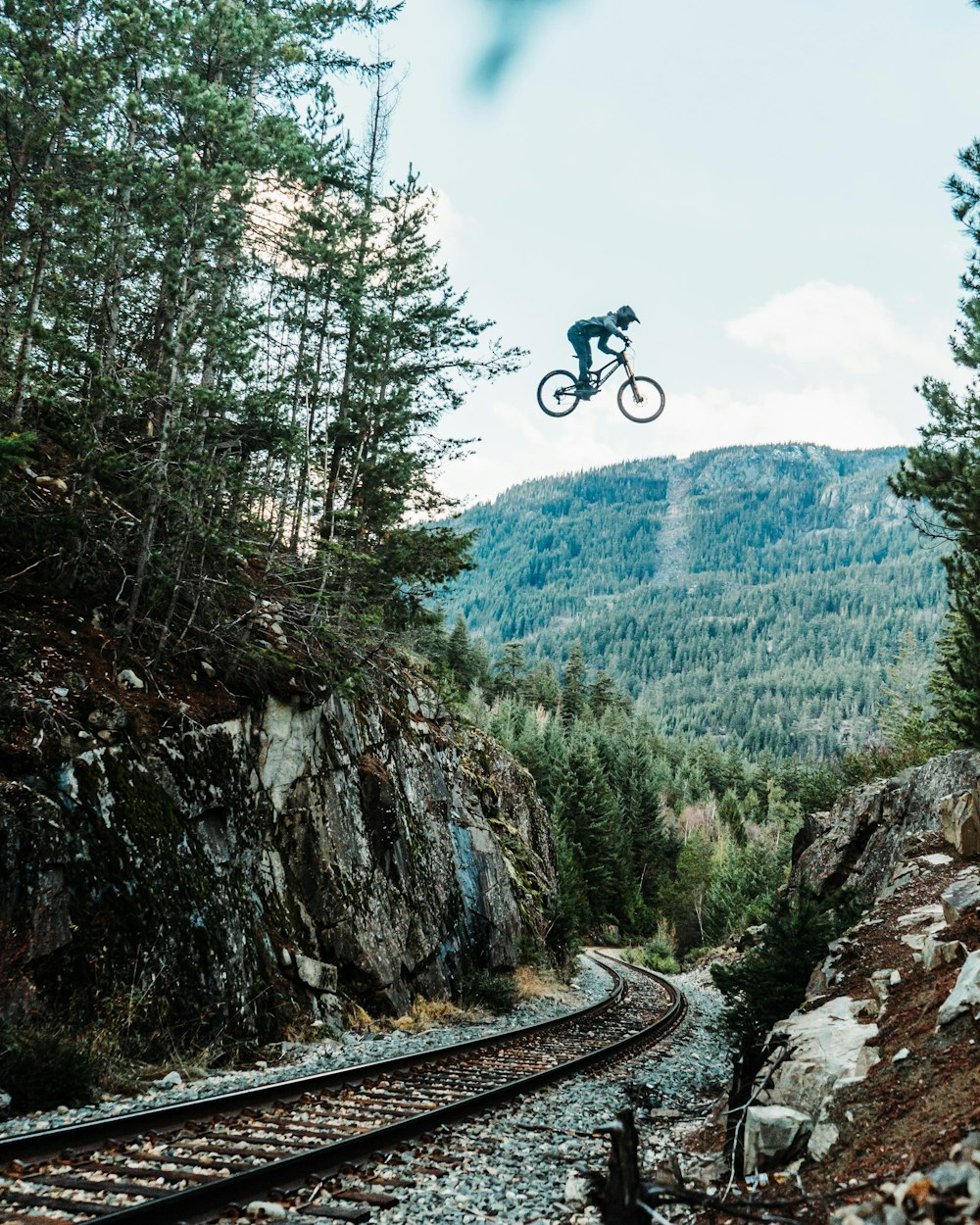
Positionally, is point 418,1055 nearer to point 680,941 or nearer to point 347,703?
point 347,703

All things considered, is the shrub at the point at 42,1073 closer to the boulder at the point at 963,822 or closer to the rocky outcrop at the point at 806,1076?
the rocky outcrop at the point at 806,1076

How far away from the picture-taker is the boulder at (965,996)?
5500 millimetres

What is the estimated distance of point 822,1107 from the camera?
5.64 metres

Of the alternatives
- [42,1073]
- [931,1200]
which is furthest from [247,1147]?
[931,1200]

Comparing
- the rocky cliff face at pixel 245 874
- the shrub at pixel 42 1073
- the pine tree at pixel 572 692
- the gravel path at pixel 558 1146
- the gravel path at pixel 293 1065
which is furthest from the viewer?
the pine tree at pixel 572 692

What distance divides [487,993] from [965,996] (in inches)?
462

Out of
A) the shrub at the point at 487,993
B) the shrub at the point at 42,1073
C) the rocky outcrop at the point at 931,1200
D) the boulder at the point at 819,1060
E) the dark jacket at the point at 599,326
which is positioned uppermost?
the dark jacket at the point at 599,326

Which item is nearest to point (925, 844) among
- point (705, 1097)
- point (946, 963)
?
point (705, 1097)

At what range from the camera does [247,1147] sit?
19.2 feet

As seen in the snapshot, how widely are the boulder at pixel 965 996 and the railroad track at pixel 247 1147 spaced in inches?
149

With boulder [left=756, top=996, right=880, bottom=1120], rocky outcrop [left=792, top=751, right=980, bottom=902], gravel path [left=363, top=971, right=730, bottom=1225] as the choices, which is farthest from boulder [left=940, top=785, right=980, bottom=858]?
gravel path [left=363, top=971, right=730, bottom=1225]

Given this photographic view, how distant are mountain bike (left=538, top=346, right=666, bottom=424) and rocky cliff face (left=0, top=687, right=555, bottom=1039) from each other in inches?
260

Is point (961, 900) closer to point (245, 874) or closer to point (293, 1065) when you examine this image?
point (293, 1065)

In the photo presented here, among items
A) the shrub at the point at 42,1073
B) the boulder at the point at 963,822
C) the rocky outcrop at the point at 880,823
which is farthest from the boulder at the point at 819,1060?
the rocky outcrop at the point at 880,823
